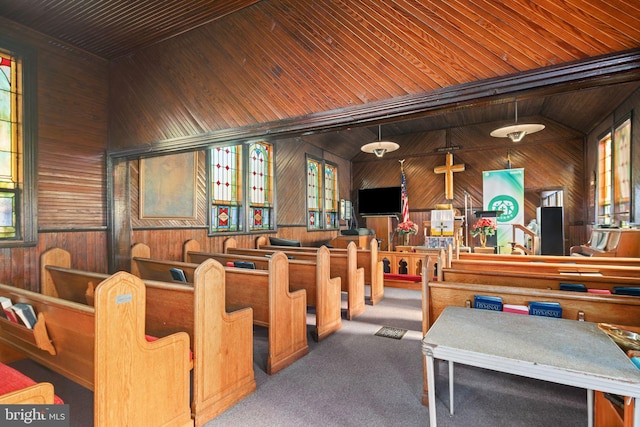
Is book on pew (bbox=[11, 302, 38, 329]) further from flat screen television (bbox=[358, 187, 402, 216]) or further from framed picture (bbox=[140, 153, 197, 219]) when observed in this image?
flat screen television (bbox=[358, 187, 402, 216])

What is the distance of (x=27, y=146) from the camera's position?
11.0ft

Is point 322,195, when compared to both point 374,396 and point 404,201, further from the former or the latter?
point 374,396

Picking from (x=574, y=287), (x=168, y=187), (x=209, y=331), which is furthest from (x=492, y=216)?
→ (x=209, y=331)

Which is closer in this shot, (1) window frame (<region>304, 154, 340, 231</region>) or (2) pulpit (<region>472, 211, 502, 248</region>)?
(2) pulpit (<region>472, 211, 502, 248</region>)

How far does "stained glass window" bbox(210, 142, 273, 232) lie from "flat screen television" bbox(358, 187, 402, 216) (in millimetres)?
4447

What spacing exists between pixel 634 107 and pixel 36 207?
28.7 feet

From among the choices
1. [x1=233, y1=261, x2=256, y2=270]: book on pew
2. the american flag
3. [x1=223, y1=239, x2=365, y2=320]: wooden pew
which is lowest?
[x1=223, y1=239, x2=365, y2=320]: wooden pew

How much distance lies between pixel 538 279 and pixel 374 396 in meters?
1.63

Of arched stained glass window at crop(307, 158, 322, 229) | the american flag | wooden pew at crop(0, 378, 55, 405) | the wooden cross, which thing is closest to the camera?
wooden pew at crop(0, 378, 55, 405)

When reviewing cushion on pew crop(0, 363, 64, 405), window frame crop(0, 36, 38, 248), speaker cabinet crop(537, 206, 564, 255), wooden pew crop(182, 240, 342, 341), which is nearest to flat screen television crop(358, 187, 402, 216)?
speaker cabinet crop(537, 206, 564, 255)

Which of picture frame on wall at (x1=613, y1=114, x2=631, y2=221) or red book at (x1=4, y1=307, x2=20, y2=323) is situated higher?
picture frame on wall at (x1=613, y1=114, x2=631, y2=221)

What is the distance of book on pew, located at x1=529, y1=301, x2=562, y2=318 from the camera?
197 cm

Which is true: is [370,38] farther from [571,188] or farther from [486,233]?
[571,188]

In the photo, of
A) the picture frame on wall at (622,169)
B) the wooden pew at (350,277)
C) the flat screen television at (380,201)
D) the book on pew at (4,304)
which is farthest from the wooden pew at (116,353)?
the flat screen television at (380,201)
